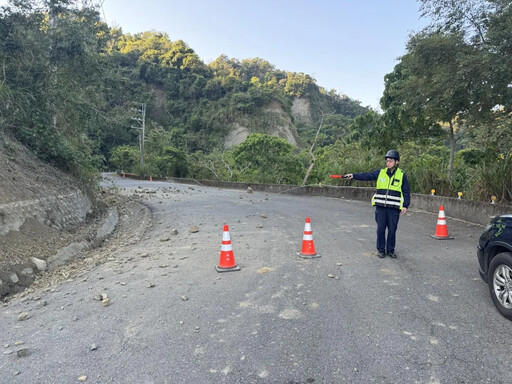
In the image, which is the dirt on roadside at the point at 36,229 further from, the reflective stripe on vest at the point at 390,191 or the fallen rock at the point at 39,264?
the reflective stripe on vest at the point at 390,191

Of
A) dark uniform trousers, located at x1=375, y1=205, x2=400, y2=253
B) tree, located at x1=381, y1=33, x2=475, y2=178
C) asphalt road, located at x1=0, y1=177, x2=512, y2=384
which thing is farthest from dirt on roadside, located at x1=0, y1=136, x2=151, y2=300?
tree, located at x1=381, y1=33, x2=475, y2=178

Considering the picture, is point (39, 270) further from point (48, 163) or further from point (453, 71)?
point (453, 71)

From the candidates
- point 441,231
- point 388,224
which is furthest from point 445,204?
point 388,224

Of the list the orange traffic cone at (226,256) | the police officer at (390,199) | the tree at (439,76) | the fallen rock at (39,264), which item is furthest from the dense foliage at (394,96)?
the orange traffic cone at (226,256)

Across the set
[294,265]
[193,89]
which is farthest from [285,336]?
[193,89]

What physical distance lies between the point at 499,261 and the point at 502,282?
0.22m

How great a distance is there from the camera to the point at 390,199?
6.12 meters

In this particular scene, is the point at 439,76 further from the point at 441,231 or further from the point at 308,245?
the point at 308,245

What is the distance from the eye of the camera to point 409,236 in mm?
7984

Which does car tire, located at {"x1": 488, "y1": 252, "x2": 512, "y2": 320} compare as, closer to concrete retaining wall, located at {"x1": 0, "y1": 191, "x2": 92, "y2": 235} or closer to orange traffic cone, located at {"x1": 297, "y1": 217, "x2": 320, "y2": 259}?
orange traffic cone, located at {"x1": 297, "y1": 217, "x2": 320, "y2": 259}

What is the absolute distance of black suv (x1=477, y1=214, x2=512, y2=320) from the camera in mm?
3734

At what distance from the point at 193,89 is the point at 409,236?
75.7 metres

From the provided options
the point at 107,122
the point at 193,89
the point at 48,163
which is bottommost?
the point at 48,163

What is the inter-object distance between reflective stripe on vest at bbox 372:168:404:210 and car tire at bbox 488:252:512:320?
2.17 metres
